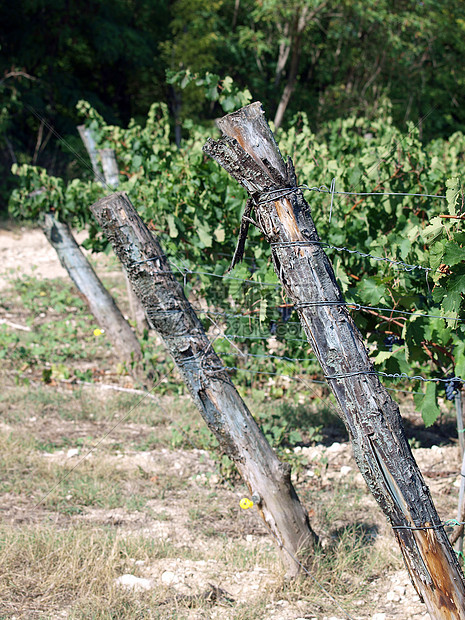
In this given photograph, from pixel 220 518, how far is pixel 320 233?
190 centimetres

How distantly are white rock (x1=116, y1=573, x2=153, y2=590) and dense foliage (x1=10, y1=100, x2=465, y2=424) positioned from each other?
4.00ft

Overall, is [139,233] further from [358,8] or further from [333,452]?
[358,8]

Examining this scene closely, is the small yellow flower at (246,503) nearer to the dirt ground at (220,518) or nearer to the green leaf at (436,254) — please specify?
the dirt ground at (220,518)

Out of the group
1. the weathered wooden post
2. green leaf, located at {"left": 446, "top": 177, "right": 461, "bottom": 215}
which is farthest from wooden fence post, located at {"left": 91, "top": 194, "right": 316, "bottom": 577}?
green leaf, located at {"left": 446, "top": 177, "right": 461, "bottom": 215}

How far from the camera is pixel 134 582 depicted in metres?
2.75

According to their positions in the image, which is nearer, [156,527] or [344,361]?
[344,361]

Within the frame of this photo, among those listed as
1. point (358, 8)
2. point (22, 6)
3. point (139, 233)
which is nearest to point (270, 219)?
point (139, 233)

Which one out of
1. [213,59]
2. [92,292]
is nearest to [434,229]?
[92,292]

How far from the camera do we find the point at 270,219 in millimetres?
2123

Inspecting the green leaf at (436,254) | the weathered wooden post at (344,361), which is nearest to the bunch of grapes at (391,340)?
the green leaf at (436,254)

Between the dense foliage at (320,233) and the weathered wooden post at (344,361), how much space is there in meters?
0.83

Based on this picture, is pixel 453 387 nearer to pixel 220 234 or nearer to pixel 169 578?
pixel 169 578

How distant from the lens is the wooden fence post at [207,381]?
2.74 metres

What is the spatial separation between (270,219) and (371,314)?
1357mm
